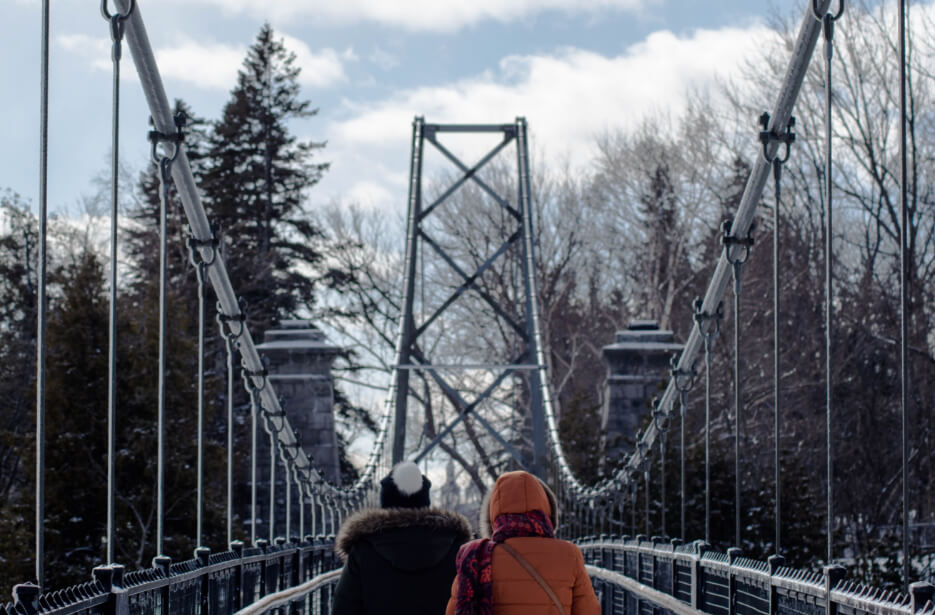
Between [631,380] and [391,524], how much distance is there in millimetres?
11490

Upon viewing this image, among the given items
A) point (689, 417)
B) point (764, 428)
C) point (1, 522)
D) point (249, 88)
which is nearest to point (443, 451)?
point (764, 428)

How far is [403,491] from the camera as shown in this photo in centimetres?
367

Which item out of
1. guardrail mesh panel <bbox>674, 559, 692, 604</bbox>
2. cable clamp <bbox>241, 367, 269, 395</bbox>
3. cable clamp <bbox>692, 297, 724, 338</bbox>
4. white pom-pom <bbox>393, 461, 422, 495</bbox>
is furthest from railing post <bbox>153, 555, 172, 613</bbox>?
cable clamp <bbox>241, 367, 269, 395</bbox>

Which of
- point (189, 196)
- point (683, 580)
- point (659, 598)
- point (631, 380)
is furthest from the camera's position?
point (631, 380)

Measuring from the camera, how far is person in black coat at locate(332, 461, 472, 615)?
11.3 ft

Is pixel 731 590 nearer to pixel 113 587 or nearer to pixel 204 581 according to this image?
pixel 204 581

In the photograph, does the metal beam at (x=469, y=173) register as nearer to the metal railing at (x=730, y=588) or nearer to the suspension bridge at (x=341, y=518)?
the suspension bridge at (x=341, y=518)

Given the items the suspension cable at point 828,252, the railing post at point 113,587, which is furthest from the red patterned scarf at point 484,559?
the suspension cable at point 828,252

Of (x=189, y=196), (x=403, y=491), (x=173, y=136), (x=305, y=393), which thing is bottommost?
(x=403, y=491)

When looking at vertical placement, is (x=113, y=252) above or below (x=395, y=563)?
above

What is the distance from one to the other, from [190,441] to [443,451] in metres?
12.8

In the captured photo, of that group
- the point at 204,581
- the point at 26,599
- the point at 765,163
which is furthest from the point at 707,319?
the point at 26,599

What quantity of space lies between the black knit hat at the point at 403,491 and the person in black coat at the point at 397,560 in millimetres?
51

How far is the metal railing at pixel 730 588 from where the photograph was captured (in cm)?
279
